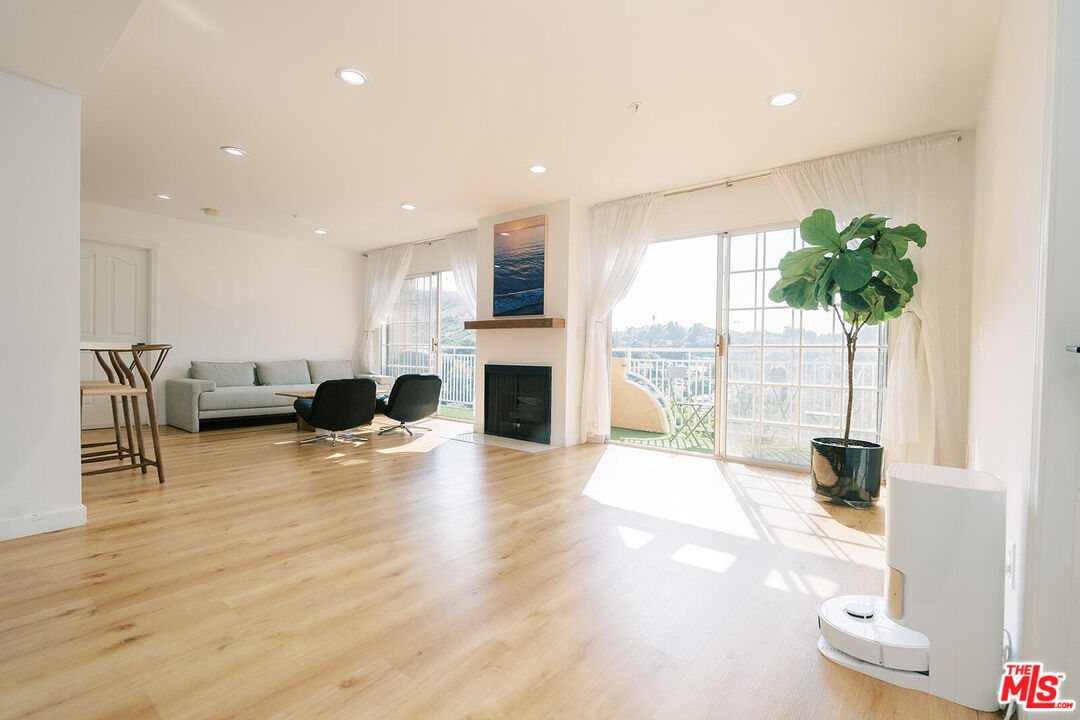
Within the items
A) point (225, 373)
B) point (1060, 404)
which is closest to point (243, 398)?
point (225, 373)

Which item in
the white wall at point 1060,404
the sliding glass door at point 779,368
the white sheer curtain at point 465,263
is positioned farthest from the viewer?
the white sheer curtain at point 465,263

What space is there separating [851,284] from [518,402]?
3466 millimetres

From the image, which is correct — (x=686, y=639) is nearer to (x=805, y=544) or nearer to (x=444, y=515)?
(x=805, y=544)

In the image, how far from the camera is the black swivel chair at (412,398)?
204 inches

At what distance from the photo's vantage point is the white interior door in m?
5.45

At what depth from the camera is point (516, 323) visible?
522 centimetres

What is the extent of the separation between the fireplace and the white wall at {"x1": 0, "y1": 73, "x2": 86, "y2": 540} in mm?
3572

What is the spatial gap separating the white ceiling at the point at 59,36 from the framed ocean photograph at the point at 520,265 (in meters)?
3.55

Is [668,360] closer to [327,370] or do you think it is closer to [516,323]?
[516,323]

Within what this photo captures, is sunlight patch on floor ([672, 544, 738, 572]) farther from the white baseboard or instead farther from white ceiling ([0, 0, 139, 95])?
white ceiling ([0, 0, 139, 95])

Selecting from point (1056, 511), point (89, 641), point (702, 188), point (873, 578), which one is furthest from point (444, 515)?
point (702, 188)

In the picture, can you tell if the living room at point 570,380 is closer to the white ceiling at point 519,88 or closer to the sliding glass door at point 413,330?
the white ceiling at point 519,88

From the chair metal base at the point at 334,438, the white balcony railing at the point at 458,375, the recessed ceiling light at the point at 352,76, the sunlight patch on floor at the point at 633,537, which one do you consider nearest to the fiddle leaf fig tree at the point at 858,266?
the sunlight patch on floor at the point at 633,537

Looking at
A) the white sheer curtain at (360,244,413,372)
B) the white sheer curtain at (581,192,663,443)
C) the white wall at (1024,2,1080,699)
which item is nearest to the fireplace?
the white sheer curtain at (581,192,663,443)
